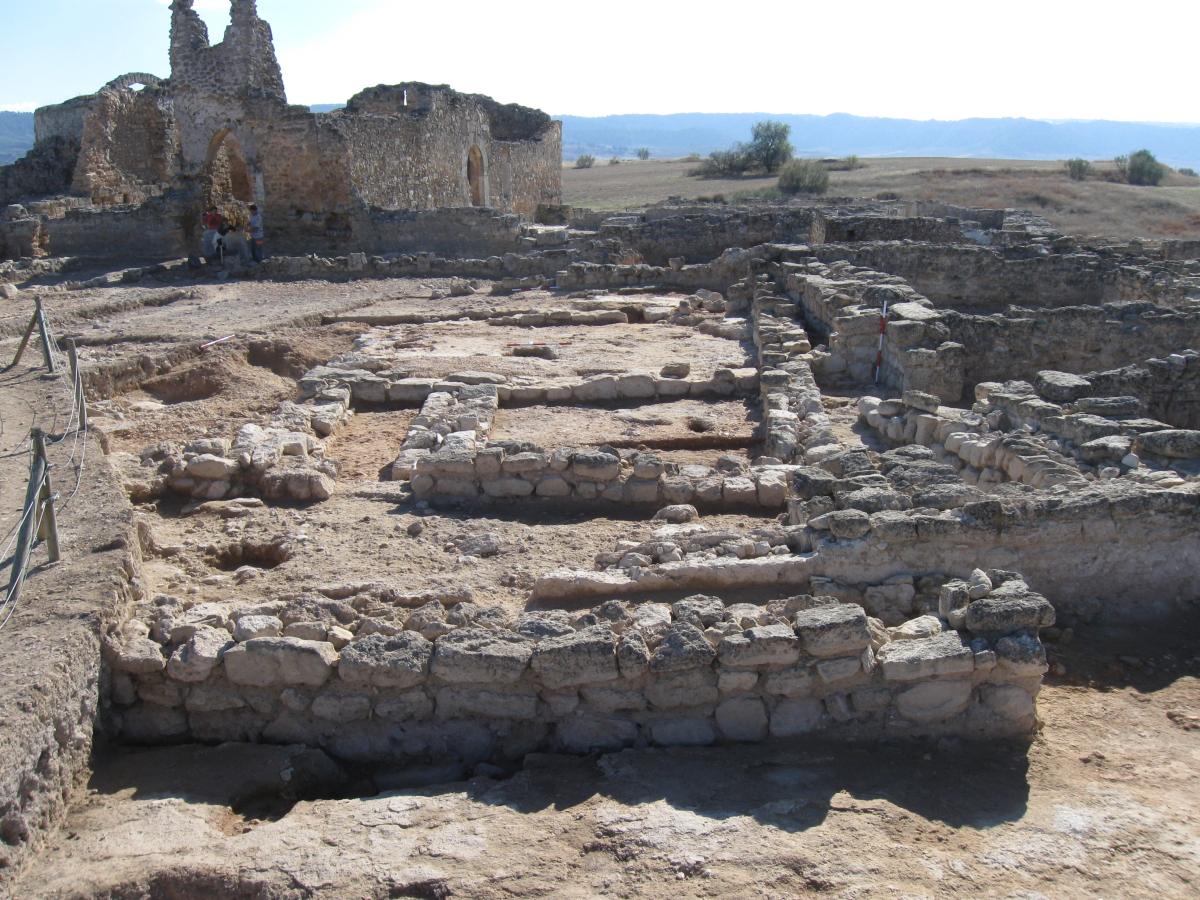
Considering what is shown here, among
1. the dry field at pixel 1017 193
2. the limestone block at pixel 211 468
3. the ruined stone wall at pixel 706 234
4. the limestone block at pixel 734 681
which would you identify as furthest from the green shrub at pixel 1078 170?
the limestone block at pixel 734 681

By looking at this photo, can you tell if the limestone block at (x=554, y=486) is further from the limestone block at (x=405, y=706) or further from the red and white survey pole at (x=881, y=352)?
the red and white survey pole at (x=881, y=352)

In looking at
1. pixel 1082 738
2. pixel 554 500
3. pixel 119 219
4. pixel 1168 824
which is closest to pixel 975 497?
pixel 1082 738

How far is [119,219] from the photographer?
1991 cm

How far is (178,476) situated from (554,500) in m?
2.82

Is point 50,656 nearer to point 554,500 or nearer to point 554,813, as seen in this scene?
point 554,813

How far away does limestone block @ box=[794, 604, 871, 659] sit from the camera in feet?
14.5

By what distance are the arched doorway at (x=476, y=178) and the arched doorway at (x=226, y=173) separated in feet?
20.2

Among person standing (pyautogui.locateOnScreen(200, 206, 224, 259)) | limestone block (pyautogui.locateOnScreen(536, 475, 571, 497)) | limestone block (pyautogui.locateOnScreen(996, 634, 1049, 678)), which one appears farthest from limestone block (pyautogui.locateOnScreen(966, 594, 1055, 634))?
person standing (pyautogui.locateOnScreen(200, 206, 224, 259))

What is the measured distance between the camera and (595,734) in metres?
4.52

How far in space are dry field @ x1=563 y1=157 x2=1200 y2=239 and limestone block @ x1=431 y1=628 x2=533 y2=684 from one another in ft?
85.1

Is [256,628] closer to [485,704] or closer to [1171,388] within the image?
[485,704]

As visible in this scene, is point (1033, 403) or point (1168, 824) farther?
point (1033, 403)

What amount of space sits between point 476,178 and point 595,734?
2497cm

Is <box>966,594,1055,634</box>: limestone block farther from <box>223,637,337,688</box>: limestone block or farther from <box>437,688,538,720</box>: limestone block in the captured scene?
<box>223,637,337,688</box>: limestone block
